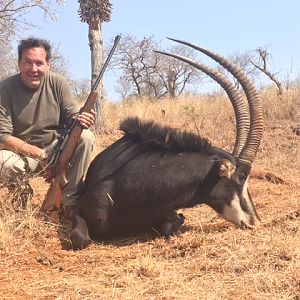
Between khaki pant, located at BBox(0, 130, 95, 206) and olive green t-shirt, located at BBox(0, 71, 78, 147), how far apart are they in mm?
202

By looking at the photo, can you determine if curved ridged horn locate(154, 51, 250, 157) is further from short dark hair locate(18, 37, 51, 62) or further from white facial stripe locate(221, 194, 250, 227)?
short dark hair locate(18, 37, 51, 62)

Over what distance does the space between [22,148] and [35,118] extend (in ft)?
1.31

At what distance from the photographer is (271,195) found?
5090 millimetres

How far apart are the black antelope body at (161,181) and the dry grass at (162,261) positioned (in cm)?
14

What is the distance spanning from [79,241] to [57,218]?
642 mm

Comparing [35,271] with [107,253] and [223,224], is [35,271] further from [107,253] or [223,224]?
[223,224]

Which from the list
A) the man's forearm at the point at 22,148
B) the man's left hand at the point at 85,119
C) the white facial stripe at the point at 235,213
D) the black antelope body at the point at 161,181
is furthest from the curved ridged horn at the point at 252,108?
the man's forearm at the point at 22,148

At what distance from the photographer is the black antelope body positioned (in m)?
3.64

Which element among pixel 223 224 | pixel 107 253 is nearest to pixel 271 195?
pixel 223 224

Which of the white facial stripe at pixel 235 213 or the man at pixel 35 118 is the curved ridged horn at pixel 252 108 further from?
the man at pixel 35 118

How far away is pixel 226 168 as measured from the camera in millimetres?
3719

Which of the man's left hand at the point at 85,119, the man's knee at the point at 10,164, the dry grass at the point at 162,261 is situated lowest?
the dry grass at the point at 162,261

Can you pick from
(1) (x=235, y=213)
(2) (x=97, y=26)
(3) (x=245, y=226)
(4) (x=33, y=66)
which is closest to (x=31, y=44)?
(4) (x=33, y=66)

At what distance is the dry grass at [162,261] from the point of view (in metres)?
2.50
